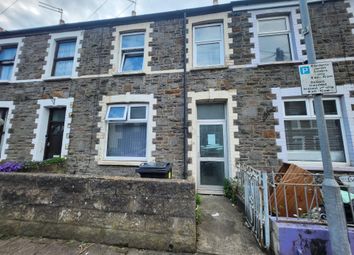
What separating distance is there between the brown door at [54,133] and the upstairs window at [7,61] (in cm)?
313

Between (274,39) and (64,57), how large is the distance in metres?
8.43

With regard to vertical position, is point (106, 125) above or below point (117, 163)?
above

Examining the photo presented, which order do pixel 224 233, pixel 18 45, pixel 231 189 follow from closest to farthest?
1. pixel 224 233
2. pixel 231 189
3. pixel 18 45

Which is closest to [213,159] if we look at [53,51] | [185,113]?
[185,113]

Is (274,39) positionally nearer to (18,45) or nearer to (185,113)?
(185,113)

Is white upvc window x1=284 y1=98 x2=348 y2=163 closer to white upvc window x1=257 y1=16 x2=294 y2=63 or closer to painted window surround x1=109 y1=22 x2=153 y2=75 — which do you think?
white upvc window x1=257 y1=16 x2=294 y2=63

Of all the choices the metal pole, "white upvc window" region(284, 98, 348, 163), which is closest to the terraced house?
"white upvc window" region(284, 98, 348, 163)

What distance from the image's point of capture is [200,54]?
6.66 meters

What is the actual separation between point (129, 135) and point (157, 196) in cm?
394

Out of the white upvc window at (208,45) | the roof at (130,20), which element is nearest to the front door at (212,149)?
the white upvc window at (208,45)

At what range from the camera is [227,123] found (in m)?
5.89

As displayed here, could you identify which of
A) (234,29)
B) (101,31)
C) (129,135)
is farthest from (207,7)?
(129,135)

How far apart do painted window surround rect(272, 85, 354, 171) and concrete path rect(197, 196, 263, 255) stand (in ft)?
8.39

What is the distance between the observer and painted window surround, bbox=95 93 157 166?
19.9 ft
